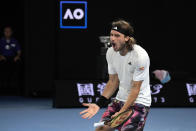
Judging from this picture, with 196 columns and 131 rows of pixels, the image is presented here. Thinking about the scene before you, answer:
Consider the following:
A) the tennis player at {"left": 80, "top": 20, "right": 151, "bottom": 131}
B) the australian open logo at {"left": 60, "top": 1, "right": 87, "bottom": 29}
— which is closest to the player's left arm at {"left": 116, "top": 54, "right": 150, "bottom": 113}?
the tennis player at {"left": 80, "top": 20, "right": 151, "bottom": 131}

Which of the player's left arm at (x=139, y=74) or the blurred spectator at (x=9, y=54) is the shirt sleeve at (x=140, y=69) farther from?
the blurred spectator at (x=9, y=54)

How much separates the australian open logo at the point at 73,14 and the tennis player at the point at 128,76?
5.66m

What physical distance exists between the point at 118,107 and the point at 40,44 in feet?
20.7

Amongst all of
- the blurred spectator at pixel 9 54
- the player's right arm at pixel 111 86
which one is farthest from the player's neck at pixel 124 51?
the blurred spectator at pixel 9 54

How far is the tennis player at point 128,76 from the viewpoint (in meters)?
3.84

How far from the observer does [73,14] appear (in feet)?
31.6

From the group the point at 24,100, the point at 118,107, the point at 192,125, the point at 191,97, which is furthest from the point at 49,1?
the point at 118,107

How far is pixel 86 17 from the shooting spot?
382 inches

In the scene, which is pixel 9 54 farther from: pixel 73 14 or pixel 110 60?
pixel 110 60

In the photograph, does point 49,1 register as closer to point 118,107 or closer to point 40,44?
point 40,44

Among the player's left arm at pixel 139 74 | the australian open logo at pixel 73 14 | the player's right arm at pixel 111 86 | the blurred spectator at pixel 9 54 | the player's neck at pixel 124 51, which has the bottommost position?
the blurred spectator at pixel 9 54

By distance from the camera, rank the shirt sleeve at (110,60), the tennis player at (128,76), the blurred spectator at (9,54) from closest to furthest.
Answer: the tennis player at (128,76) < the shirt sleeve at (110,60) < the blurred spectator at (9,54)

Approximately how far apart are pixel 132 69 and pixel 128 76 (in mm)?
78

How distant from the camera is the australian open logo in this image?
9578 millimetres
